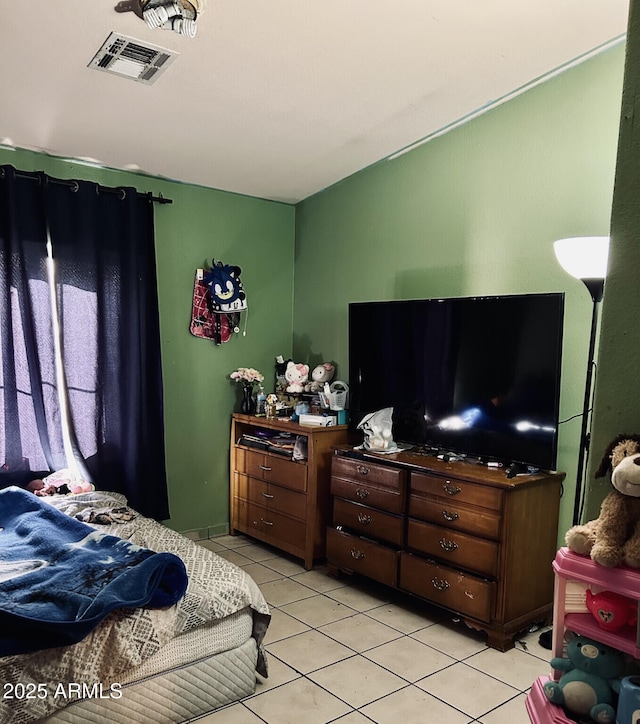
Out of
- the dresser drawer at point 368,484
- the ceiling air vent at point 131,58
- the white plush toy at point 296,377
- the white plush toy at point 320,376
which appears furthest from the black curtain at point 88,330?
the dresser drawer at point 368,484

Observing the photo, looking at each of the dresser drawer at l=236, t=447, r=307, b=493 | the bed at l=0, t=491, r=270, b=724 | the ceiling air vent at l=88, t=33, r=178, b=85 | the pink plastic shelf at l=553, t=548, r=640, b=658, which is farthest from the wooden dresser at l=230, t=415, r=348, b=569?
the pink plastic shelf at l=553, t=548, r=640, b=658

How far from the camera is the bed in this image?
1.73 m

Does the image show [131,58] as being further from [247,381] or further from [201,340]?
[247,381]

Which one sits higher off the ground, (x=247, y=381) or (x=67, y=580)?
(x=247, y=381)

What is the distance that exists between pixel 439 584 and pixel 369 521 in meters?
0.51

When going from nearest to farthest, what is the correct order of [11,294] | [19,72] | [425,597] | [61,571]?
1. [61,571]
2. [19,72]
3. [425,597]
4. [11,294]

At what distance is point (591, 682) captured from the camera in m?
1.03

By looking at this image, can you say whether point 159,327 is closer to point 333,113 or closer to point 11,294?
point 11,294

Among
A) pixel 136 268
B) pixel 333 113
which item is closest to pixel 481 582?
pixel 333 113

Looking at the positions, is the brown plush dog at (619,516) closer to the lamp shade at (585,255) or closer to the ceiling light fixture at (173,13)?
the lamp shade at (585,255)

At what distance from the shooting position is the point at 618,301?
3.35ft

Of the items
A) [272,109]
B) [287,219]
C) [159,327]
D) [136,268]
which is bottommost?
[159,327]

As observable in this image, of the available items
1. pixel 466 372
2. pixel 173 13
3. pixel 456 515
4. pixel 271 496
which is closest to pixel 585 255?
pixel 466 372

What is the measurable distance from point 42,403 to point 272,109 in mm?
2028
